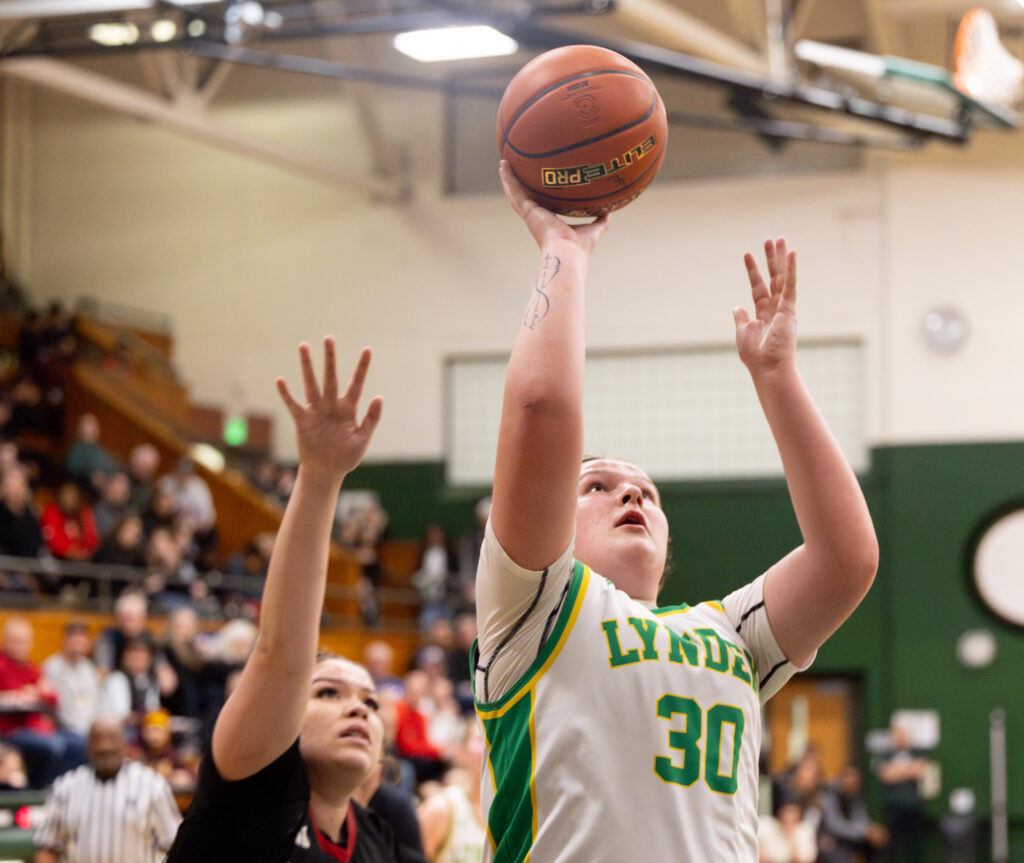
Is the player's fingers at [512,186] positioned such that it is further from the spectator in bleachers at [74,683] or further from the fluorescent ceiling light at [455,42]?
the fluorescent ceiling light at [455,42]

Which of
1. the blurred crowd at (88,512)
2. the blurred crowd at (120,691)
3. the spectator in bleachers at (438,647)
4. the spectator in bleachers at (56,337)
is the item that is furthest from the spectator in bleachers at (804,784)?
the spectator in bleachers at (56,337)

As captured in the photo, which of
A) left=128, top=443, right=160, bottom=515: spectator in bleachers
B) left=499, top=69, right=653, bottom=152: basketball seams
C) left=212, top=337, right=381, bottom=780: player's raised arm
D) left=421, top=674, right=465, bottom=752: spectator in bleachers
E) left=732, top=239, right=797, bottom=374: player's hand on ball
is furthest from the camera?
left=128, top=443, right=160, bottom=515: spectator in bleachers

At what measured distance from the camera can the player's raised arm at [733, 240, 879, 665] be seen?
2.41 meters

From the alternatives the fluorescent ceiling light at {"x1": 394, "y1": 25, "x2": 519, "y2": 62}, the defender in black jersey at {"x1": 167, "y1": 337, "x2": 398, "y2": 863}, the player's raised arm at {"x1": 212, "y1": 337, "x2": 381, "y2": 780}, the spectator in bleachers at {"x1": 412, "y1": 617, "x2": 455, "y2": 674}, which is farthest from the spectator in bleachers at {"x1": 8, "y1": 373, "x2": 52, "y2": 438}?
the player's raised arm at {"x1": 212, "y1": 337, "x2": 381, "y2": 780}

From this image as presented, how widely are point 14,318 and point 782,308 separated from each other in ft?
48.7

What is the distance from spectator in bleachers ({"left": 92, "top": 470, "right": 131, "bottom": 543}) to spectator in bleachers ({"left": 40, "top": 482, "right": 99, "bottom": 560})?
0.20 ft

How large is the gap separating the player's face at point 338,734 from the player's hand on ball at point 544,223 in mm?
1235

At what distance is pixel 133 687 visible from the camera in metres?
9.15

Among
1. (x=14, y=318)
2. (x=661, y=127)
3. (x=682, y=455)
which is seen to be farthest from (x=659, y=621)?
(x=14, y=318)

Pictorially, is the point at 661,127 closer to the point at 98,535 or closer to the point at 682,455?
the point at 98,535

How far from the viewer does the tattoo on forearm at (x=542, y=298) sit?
2186mm

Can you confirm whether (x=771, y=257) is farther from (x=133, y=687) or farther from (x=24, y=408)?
(x=24, y=408)

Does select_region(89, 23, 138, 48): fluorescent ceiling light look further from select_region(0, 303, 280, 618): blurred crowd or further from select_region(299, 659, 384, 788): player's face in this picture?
select_region(299, 659, 384, 788): player's face

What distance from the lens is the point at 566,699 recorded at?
7.16 feet
